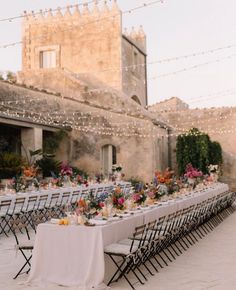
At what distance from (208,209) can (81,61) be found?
16.9m

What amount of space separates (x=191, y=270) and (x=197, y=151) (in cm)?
1353

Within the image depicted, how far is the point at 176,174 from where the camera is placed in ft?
69.2

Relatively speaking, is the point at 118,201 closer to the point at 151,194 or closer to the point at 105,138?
the point at 151,194

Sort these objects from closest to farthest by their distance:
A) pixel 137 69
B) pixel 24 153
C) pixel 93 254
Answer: pixel 93 254 → pixel 24 153 → pixel 137 69

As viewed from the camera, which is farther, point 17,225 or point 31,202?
point 31,202

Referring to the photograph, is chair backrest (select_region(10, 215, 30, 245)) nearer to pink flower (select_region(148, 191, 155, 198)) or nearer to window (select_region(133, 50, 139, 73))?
pink flower (select_region(148, 191, 155, 198))

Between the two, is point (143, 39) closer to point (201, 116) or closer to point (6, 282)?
point (201, 116)

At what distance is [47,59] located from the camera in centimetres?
2555

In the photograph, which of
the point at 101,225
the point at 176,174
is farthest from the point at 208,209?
the point at 176,174

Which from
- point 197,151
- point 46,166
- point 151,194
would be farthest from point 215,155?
point 151,194

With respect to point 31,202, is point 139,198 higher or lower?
higher

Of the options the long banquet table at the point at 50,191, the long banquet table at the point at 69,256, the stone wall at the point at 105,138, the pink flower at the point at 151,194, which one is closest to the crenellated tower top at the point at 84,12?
the stone wall at the point at 105,138

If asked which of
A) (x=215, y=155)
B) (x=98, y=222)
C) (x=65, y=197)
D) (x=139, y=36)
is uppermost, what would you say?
(x=139, y=36)

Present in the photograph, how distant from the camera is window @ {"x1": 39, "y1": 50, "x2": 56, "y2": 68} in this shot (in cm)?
2520
